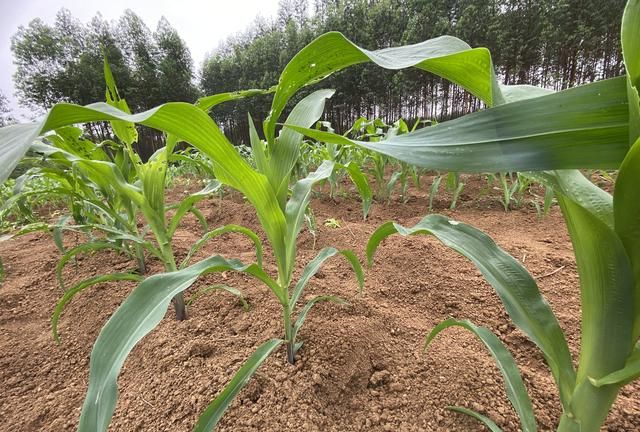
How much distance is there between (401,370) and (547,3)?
12.0 m

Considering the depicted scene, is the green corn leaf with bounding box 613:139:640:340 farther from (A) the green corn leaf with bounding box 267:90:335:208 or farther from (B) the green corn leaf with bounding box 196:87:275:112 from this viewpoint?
(B) the green corn leaf with bounding box 196:87:275:112

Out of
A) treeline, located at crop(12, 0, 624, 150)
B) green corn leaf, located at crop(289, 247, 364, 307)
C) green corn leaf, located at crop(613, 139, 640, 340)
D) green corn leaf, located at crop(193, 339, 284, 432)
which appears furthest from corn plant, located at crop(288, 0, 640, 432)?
treeline, located at crop(12, 0, 624, 150)

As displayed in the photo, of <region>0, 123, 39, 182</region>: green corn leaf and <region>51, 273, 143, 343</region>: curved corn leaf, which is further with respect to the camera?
<region>51, 273, 143, 343</region>: curved corn leaf

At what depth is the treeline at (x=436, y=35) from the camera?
755 cm

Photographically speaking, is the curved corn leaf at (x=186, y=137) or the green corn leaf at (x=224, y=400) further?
the green corn leaf at (x=224, y=400)

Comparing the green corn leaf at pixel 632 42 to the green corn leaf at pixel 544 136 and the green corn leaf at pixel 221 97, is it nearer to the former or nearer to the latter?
the green corn leaf at pixel 544 136

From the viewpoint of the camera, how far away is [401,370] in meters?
0.57

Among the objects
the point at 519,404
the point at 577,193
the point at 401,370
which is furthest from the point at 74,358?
the point at 577,193

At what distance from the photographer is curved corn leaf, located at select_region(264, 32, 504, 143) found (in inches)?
10.9

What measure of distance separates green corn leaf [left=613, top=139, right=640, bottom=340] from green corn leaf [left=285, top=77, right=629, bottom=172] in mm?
14

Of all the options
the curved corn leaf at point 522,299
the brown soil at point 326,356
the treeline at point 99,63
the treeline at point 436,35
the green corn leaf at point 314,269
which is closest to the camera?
the curved corn leaf at point 522,299

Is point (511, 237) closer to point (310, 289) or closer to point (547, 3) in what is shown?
point (310, 289)

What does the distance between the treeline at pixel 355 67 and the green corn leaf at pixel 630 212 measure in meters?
7.79

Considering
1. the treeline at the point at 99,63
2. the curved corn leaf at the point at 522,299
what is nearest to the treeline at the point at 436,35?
the treeline at the point at 99,63
